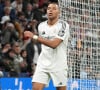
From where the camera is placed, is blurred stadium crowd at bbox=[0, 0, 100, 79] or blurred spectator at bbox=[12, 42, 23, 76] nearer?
blurred stadium crowd at bbox=[0, 0, 100, 79]

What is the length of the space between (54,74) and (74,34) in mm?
2550

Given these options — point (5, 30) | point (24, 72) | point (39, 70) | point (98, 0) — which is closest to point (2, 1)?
point (5, 30)

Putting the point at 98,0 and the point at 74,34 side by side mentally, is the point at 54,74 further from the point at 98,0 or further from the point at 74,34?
the point at 98,0

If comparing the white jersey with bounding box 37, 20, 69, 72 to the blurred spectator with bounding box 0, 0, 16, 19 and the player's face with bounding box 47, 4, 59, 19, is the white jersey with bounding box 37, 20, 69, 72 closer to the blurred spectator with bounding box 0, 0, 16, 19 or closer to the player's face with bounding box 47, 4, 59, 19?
the player's face with bounding box 47, 4, 59, 19

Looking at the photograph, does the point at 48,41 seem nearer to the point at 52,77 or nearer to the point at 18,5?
the point at 52,77

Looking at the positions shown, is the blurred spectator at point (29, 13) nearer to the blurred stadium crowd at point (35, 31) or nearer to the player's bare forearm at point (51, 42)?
the blurred stadium crowd at point (35, 31)

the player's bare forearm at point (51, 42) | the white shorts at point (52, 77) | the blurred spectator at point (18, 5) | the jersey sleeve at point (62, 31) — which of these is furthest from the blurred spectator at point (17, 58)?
the player's bare forearm at point (51, 42)

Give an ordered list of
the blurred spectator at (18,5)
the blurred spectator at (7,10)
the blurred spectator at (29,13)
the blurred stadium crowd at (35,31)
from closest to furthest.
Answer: the blurred stadium crowd at (35,31), the blurred spectator at (7,10), the blurred spectator at (18,5), the blurred spectator at (29,13)

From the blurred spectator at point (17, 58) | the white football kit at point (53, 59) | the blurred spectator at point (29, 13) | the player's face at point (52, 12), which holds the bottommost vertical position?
the blurred spectator at point (17, 58)

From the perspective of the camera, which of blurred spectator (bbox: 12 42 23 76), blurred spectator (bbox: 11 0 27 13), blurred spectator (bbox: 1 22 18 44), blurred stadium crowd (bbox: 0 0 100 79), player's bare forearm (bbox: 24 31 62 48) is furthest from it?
blurred spectator (bbox: 11 0 27 13)

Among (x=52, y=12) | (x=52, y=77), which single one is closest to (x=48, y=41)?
(x=52, y=12)

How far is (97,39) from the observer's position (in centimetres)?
1035

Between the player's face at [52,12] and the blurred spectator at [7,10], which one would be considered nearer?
the player's face at [52,12]

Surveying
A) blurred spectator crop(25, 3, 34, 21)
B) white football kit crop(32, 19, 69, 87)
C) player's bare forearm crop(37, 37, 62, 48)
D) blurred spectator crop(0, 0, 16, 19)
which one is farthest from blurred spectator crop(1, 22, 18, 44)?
player's bare forearm crop(37, 37, 62, 48)
